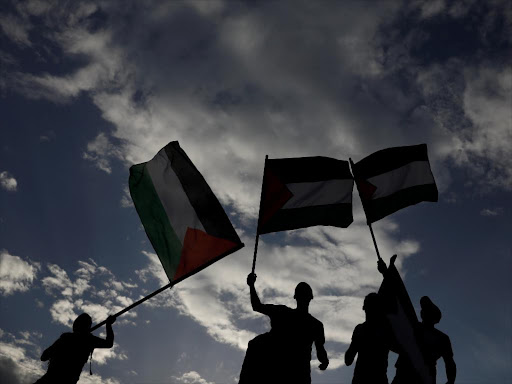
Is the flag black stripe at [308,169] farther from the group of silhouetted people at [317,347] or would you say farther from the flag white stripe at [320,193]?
the group of silhouetted people at [317,347]

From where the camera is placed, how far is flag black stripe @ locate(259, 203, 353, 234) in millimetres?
8703

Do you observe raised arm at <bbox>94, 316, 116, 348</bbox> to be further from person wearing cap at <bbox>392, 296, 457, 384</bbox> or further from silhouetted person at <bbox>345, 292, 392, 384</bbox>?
person wearing cap at <bbox>392, 296, 457, 384</bbox>

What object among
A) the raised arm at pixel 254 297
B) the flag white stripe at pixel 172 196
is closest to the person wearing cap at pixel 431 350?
the raised arm at pixel 254 297

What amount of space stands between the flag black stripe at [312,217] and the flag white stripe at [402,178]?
87 centimetres

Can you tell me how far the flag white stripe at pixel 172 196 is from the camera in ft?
27.0

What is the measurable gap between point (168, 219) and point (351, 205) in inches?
162

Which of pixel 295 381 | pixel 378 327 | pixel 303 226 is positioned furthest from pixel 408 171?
pixel 295 381

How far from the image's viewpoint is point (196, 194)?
830 cm

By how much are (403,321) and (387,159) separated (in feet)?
15.2

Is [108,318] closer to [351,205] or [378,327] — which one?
[378,327]

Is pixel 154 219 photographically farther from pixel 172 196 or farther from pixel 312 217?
pixel 312 217

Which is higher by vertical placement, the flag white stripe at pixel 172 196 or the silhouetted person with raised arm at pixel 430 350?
the flag white stripe at pixel 172 196

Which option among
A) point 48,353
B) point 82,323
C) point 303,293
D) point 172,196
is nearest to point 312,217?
point 172,196

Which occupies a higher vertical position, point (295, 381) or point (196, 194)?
point (196, 194)
